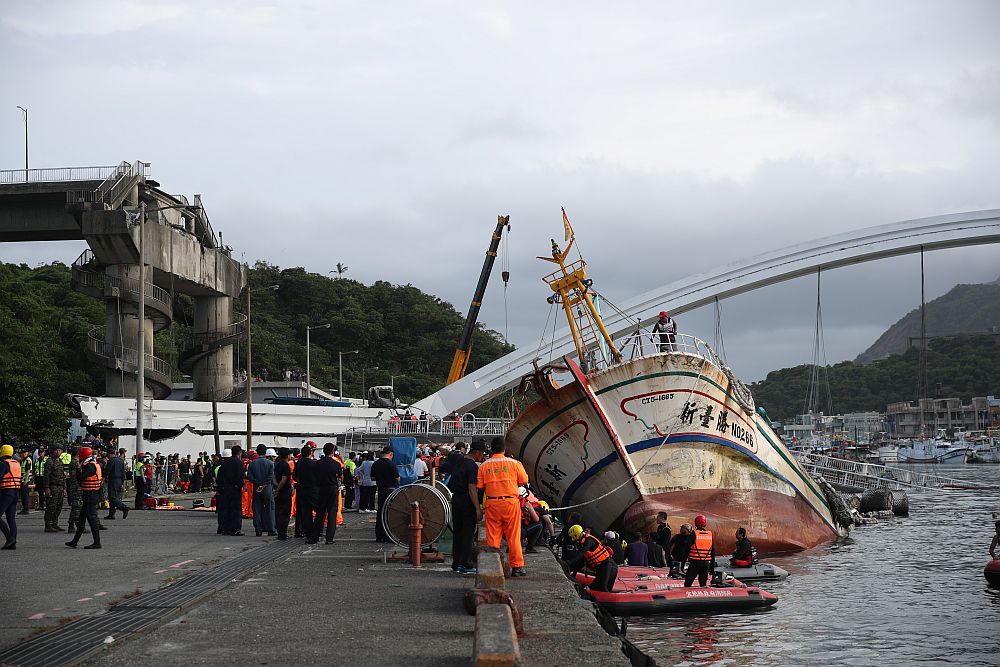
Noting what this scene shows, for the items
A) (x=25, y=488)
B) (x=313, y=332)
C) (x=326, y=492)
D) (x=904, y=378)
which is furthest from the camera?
(x=904, y=378)

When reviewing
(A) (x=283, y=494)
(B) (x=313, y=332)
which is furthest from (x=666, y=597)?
(B) (x=313, y=332)

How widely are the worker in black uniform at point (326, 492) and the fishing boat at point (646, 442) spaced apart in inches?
318

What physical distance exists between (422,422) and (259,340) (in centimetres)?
3597

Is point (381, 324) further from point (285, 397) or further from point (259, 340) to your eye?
point (285, 397)

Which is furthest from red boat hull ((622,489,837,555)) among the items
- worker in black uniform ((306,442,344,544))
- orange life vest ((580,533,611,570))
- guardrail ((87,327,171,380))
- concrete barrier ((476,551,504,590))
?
guardrail ((87,327,171,380))

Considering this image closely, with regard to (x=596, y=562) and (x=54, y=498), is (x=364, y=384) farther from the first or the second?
(x=596, y=562)

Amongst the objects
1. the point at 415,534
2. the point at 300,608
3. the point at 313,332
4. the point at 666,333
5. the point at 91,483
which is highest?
the point at 313,332

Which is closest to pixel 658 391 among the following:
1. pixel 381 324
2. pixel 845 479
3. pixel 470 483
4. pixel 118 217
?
pixel 470 483

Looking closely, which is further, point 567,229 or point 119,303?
point 119,303

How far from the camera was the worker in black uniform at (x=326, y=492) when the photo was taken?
16.9 m

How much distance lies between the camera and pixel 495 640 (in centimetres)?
684

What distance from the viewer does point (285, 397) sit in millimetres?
56375

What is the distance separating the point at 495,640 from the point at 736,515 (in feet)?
63.6

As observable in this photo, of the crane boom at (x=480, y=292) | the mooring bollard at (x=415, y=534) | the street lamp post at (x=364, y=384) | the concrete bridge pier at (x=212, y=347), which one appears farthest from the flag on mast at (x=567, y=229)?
the street lamp post at (x=364, y=384)
